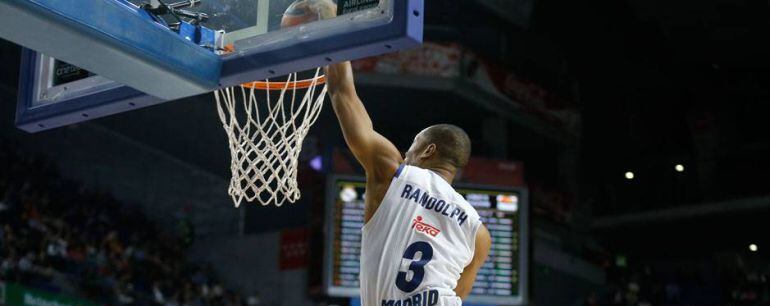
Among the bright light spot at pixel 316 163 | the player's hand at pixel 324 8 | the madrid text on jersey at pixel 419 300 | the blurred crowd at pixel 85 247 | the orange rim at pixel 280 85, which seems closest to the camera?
the madrid text on jersey at pixel 419 300

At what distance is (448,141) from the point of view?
3.87m

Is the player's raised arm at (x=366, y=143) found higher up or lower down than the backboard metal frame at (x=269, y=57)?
lower down

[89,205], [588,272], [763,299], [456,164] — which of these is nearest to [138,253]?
[89,205]

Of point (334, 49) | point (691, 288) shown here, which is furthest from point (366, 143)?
point (691, 288)

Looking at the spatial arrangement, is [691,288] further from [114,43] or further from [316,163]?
[114,43]

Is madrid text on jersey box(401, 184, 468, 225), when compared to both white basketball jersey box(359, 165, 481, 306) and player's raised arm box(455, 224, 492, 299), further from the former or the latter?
player's raised arm box(455, 224, 492, 299)

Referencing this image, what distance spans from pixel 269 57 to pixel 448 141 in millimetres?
1229

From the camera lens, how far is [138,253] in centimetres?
1900

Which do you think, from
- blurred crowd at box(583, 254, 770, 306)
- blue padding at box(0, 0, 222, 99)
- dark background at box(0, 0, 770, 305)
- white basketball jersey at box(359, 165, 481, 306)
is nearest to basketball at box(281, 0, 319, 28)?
blue padding at box(0, 0, 222, 99)

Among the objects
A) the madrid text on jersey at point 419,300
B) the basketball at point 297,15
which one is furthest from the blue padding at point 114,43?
the madrid text on jersey at point 419,300

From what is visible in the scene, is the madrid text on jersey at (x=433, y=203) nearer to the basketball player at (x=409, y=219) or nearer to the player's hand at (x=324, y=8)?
the basketball player at (x=409, y=219)

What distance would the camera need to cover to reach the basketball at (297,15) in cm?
480

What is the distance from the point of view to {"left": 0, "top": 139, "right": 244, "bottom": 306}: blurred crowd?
15414 millimetres

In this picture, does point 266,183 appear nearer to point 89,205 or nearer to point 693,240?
point 89,205
